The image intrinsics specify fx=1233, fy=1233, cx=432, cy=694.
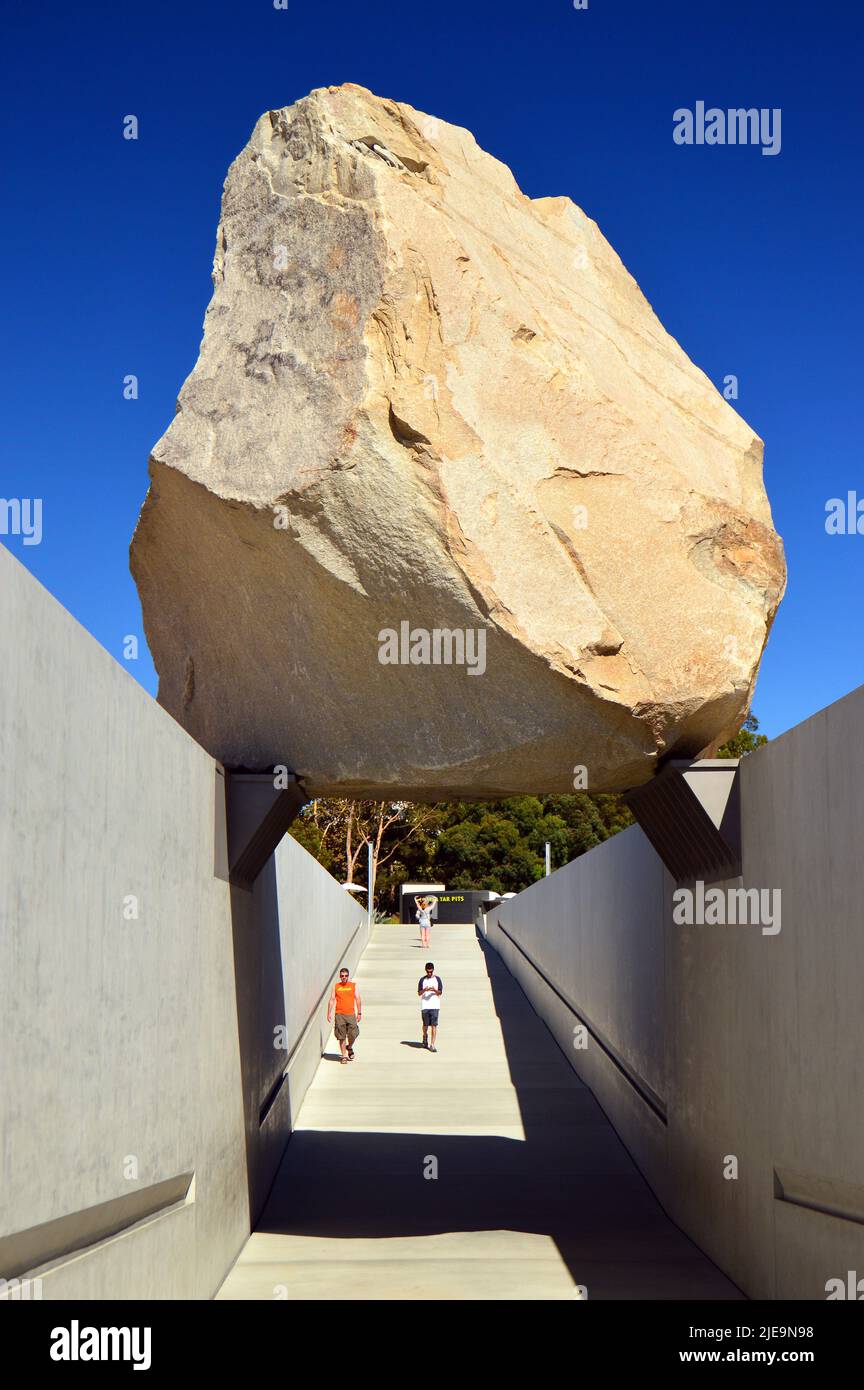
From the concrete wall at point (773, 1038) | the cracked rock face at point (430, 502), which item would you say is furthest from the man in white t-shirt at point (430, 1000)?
the cracked rock face at point (430, 502)

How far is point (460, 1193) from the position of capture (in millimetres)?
10734

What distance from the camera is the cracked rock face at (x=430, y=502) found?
675cm

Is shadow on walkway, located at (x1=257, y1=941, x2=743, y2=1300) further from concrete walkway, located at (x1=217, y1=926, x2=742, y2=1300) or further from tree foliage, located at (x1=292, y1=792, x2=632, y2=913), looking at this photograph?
tree foliage, located at (x1=292, y1=792, x2=632, y2=913)

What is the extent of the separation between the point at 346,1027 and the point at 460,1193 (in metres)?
5.78

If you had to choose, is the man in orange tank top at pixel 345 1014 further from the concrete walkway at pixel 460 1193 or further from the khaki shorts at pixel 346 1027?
the concrete walkway at pixel 460 1193

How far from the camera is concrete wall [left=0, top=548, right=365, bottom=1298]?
408 cm

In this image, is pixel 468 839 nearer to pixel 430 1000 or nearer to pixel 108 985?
pixel 430 1000

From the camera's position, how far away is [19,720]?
4102 mm

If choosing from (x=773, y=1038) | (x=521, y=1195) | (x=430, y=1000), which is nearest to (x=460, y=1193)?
(x=521, y=1195)

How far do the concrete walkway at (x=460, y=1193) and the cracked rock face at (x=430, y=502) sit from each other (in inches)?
127

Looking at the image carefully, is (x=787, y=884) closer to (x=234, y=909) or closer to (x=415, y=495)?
(x=415, y=495)
